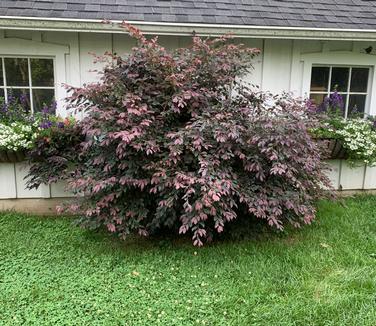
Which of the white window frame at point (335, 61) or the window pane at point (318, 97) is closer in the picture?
the white window frame at point (335, 61)

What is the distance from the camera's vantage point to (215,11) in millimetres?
4602

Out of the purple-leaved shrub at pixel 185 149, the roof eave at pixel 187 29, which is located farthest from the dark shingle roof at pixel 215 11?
the purple-leaved shrub at pixel 185 149

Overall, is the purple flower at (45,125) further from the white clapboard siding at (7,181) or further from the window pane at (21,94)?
the white clapboard siding at (7,181)

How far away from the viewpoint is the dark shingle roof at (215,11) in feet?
13.7

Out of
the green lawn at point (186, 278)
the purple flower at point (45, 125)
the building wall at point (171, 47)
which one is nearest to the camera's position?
the green lawn at point (186, 278)

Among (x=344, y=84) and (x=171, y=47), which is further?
(x=344, y=84)

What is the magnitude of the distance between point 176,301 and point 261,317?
24.9 inches

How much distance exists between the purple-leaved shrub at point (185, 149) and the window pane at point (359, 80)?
198cm

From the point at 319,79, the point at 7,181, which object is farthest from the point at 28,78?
the point at 319,79

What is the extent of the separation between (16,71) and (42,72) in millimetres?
308

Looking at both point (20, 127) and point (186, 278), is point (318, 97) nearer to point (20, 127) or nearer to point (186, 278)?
point (186, 278)

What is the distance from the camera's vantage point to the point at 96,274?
310 centimetres

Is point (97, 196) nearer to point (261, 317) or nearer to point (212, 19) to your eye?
point (261, 317)

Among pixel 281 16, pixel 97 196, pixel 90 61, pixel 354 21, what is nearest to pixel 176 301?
pixel 97 196
